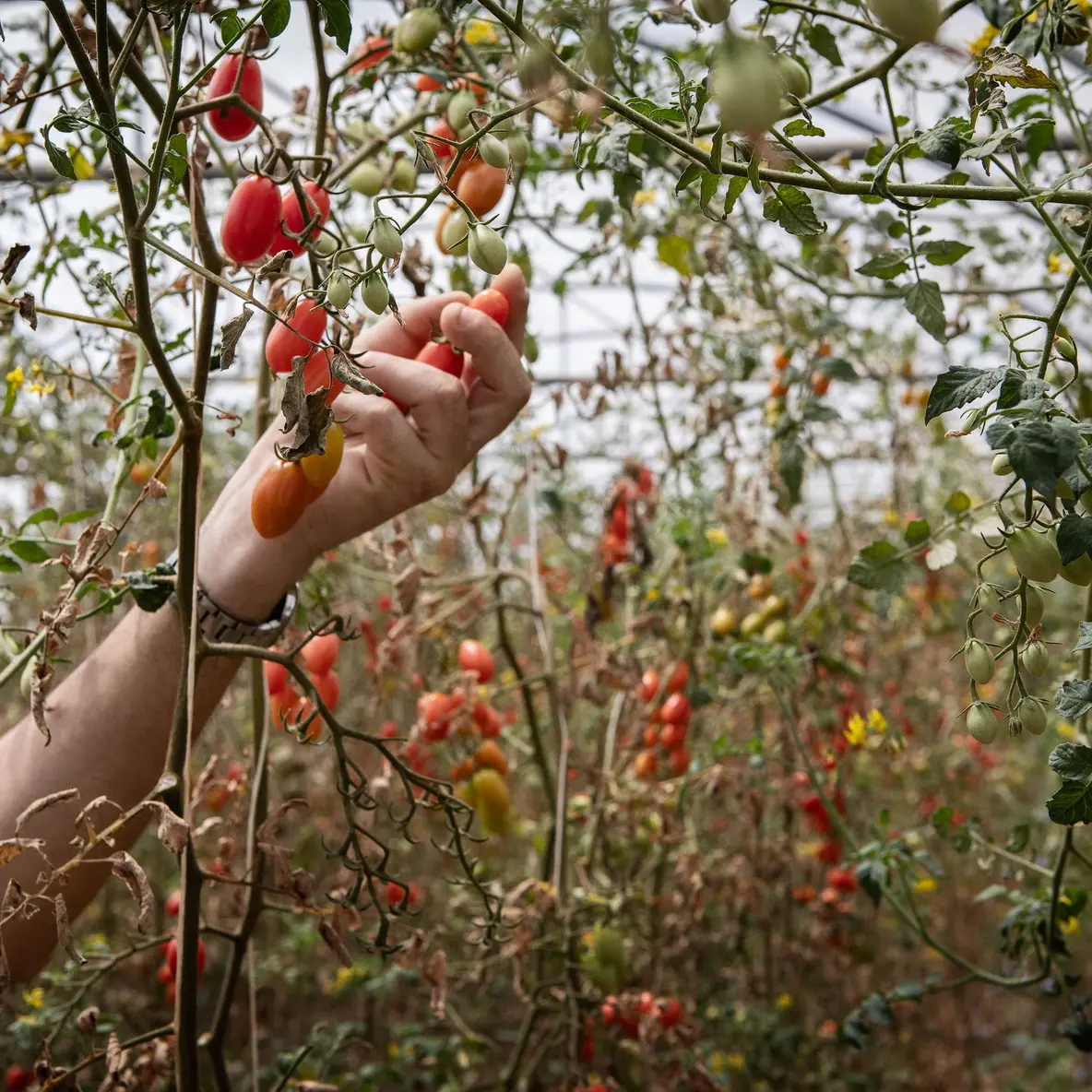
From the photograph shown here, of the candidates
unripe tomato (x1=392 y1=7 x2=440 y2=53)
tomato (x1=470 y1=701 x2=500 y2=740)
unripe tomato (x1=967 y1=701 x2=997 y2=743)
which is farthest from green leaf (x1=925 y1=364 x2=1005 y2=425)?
tomato (x1=470 y1=701 x2=500 y2=740)

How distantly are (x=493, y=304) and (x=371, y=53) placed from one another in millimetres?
289

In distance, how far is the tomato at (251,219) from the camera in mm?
639

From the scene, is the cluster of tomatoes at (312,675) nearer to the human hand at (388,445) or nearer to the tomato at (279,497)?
the human hand at (388,445)

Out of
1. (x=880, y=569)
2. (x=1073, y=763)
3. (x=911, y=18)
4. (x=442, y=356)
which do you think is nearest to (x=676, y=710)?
(x=880, y=569)

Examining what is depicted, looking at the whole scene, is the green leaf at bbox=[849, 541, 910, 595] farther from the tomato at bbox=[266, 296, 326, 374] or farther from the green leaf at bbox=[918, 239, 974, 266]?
the tomato at bbox=[266, 296, 326, 374]

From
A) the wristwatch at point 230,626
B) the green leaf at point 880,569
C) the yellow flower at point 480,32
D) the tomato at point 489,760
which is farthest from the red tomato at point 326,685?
the yellow flower at point 480,32

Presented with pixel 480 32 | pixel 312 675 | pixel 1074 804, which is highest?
pixel 480 32

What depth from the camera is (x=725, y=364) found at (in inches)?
68.0

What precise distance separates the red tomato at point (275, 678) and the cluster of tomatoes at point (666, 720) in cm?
60

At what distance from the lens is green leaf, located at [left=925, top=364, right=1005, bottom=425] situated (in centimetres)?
53

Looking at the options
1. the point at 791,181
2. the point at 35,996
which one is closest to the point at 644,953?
the point at 35,996

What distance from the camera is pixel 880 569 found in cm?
92

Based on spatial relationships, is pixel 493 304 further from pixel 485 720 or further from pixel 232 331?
pixel 485 720

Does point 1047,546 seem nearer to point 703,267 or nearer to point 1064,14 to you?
point 1064,14
